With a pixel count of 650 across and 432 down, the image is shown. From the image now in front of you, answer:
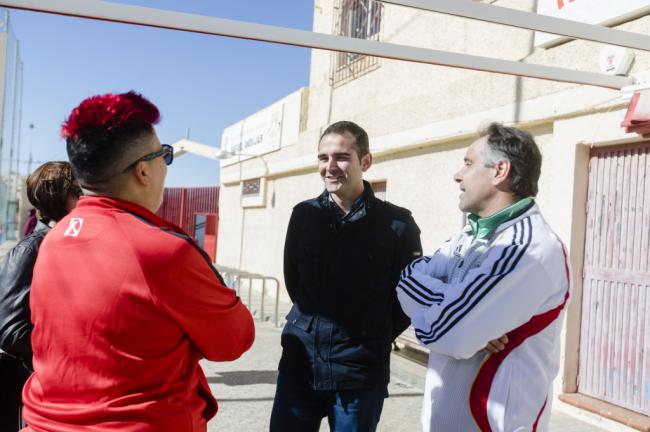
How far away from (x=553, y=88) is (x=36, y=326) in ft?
15.4

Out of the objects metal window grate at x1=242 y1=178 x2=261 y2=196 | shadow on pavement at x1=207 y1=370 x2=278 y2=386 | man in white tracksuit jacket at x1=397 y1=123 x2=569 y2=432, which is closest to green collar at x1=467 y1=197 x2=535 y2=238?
man in white tracksuit jacket at x1=397 y1=123 x2=569 y2=432

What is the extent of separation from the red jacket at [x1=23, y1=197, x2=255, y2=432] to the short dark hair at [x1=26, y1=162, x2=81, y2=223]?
1279mm

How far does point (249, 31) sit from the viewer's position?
2371 mm

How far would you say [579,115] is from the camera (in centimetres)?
478

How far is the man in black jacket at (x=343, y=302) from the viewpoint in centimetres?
247

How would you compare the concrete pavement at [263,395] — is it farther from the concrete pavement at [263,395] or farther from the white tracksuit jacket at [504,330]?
the white tracksuit jacket at [504,330]

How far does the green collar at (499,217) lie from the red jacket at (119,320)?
3.18 ft

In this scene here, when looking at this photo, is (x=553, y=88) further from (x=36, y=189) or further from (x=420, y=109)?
(x=36, y=189)

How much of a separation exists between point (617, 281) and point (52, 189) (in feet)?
13.5

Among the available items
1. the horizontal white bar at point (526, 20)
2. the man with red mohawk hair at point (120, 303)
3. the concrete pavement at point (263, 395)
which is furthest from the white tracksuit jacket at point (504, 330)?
the concrete pavement at point (263, 395)

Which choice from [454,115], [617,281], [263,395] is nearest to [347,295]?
[617,281]

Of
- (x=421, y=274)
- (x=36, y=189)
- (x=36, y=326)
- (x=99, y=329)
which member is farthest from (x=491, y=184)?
(x=36, y=189)

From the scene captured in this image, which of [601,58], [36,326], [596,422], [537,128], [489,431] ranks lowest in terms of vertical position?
[596,422]

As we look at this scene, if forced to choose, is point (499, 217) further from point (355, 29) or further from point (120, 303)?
point (355, 29)
